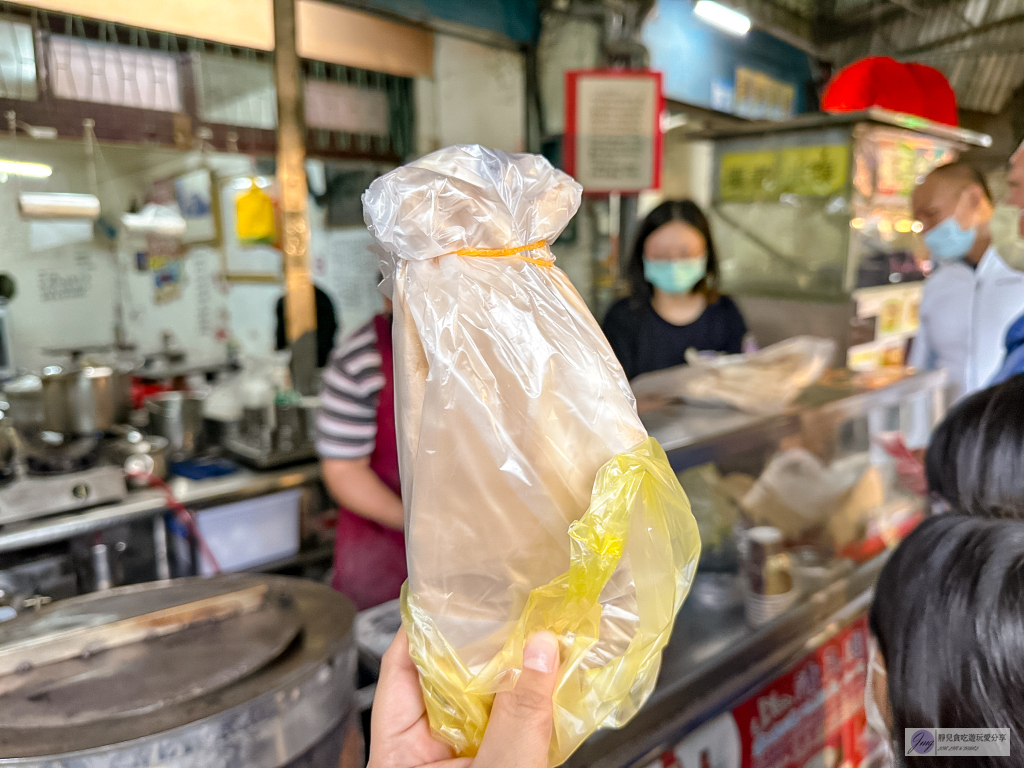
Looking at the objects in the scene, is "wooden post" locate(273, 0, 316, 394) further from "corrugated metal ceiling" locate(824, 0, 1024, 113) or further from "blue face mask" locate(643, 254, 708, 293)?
"corrugated metal ceiling" locate(824, 0, 1024, 113)

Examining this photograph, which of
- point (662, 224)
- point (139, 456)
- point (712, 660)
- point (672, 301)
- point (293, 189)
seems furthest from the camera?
point (293, 189)

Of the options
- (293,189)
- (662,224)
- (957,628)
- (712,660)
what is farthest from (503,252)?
(293,189)

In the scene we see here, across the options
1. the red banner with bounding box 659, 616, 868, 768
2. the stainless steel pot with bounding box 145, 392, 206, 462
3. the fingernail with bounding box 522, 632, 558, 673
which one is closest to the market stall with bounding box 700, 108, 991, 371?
the red banner with bounding box 659, 616, 868, 768

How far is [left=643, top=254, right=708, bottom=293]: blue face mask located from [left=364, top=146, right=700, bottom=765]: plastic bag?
1.86m

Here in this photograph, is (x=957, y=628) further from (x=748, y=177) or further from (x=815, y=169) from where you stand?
(x=748, y=177)

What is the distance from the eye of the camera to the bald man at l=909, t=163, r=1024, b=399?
1.53 meters

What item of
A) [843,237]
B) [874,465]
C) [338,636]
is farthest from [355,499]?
[843,237]

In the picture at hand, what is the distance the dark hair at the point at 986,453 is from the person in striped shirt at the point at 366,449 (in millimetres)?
1150

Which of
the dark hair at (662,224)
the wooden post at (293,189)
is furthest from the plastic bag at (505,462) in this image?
the wooden post at (293,189)

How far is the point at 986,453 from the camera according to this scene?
0.86 meters

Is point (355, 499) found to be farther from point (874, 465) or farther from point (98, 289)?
point (98, 289)

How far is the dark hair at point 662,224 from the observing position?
8.15 feet

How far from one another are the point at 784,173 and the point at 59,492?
12.2 ft

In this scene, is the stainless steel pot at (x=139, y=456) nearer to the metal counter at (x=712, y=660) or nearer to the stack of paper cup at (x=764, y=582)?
the metal counter at (x=712, y=660)
